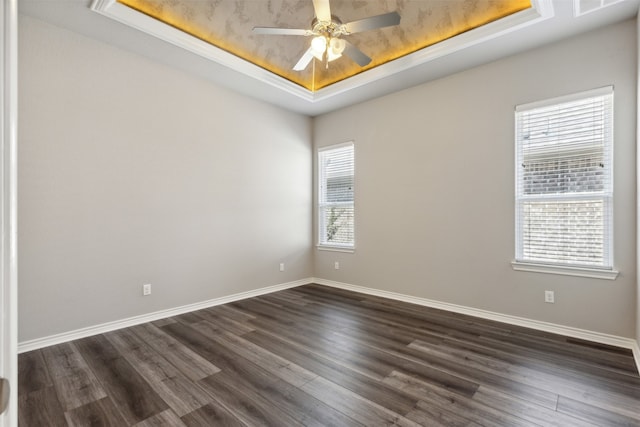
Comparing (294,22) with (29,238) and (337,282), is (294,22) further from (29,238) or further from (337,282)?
(337,282)

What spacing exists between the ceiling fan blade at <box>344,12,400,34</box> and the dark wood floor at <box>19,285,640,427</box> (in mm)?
2710

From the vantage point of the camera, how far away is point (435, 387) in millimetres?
2152

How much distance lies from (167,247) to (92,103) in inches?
64.2

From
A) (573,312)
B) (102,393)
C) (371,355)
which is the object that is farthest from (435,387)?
(102,393)

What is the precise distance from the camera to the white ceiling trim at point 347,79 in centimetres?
270

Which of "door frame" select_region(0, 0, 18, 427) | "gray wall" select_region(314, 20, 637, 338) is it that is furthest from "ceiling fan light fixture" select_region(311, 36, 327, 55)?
"door frame" select_region(0, 0, 18, 427)

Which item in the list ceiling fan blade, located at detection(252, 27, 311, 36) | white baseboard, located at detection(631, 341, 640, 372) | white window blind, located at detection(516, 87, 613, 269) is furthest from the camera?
white window blind, located at detection(516, 87, 613, 269)

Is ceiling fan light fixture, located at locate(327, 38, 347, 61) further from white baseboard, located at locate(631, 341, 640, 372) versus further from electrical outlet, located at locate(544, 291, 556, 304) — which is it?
white baseboard, located at locate(631, 341, 640, 372)

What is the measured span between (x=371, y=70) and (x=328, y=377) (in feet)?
11.3

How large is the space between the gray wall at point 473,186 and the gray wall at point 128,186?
1546mm

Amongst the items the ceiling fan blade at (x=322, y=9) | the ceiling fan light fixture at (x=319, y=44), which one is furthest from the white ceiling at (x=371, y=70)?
the ceiling fan blade at (x=322, y=9)

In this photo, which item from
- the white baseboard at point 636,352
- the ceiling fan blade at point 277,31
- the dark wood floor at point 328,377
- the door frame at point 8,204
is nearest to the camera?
the door frame at point 8,204

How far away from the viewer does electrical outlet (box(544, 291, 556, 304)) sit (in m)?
3.12

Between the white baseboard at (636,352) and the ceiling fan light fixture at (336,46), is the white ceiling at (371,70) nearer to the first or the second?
the ceiling fan light fixture at (336,46)
